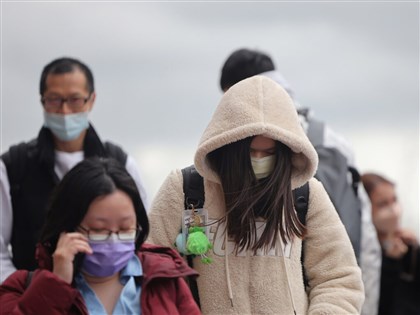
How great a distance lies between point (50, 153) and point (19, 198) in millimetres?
375

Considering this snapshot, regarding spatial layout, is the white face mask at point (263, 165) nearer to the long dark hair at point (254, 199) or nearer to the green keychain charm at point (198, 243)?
the long dark hair at point (254, 199)

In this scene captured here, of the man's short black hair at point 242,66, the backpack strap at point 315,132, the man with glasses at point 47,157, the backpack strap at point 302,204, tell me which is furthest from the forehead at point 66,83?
the backpack strap at point 302,204

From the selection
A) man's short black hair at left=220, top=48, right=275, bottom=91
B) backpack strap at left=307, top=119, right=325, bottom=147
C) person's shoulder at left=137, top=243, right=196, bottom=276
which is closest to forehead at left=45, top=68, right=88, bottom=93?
man's short black hair at left=220, top=48, right=275, bottom=91

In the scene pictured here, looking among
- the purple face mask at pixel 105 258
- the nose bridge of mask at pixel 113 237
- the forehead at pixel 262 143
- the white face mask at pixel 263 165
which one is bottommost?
the purple face mask at pixel 105 258

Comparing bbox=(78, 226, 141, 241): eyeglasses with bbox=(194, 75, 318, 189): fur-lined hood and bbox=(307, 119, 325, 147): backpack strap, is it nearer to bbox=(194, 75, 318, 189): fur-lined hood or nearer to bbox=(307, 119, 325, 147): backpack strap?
bbox=(194, 75, 318, 189): fur-lined hood

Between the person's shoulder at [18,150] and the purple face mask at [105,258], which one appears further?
the person's shoulder at [18,150]

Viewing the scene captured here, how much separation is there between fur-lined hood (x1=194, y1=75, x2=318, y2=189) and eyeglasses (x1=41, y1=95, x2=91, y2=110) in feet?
7.14

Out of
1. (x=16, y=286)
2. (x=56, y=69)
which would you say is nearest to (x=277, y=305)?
(x=16, y=286)

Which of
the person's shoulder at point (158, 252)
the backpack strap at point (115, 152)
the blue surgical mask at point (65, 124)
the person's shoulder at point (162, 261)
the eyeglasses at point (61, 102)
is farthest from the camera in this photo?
the eyeglasses at point (61, 102)

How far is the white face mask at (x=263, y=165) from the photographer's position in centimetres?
550

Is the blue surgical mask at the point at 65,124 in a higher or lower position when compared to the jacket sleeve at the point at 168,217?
higher

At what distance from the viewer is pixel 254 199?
5.49m

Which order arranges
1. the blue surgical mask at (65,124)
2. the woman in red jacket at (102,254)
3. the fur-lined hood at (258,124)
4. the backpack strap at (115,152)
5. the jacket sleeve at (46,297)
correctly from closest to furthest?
the jacket sleeve at (46,297)
the woman in red jacket at (102,254)
the fur-lined hood at (258,124)
the backpack strap at (115,152)
the blue surgical mask at (65,124)

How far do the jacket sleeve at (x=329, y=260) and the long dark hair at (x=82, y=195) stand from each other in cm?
100
